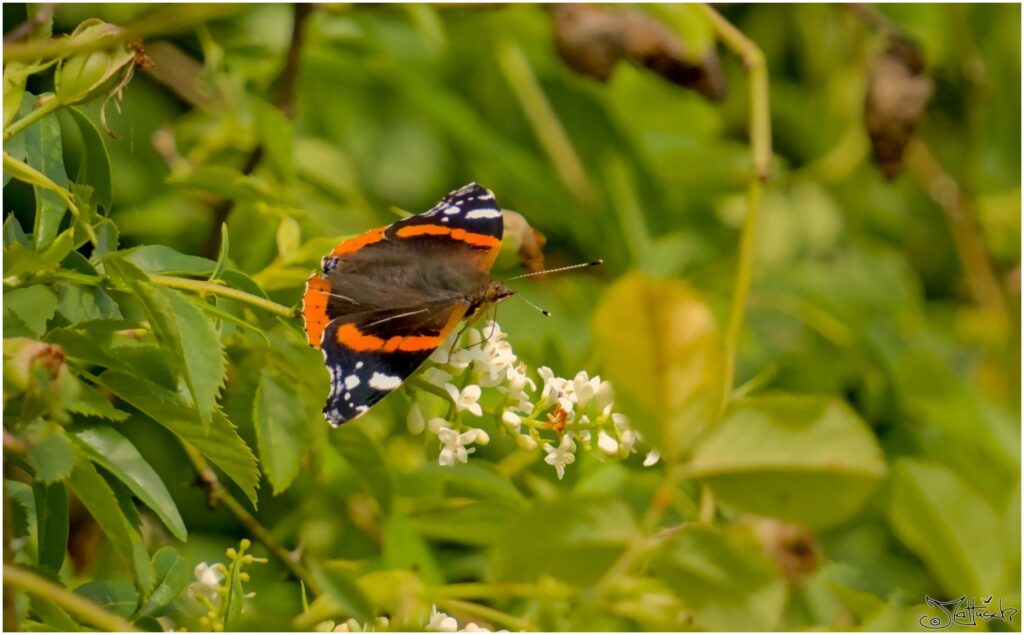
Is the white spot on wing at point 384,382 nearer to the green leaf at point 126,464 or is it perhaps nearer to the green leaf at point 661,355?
the green leaf at point 126,464

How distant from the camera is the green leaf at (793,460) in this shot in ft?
1.99

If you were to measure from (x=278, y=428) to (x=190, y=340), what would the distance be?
0.64 ft

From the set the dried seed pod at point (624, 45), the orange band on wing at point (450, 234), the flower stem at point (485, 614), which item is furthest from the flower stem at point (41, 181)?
the dried seed pod at point (624, 45)

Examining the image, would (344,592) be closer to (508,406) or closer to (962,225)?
(508,406)

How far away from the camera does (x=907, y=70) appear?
5.42 ft

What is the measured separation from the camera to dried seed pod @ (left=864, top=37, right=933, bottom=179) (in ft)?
5.39

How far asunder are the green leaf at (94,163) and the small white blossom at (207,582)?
30 cm

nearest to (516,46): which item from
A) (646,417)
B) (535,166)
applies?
(535,166)

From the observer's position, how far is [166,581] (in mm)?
895

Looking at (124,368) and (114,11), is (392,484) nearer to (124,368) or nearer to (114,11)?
(124,368)

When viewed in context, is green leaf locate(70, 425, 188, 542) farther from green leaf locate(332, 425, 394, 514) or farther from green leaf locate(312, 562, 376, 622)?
green leaf locate(332, 425, 394, 514)

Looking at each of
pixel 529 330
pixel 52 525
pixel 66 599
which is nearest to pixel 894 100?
pixel 529 330

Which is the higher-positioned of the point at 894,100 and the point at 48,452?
the point at 48,452

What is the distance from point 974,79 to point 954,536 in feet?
5.19
